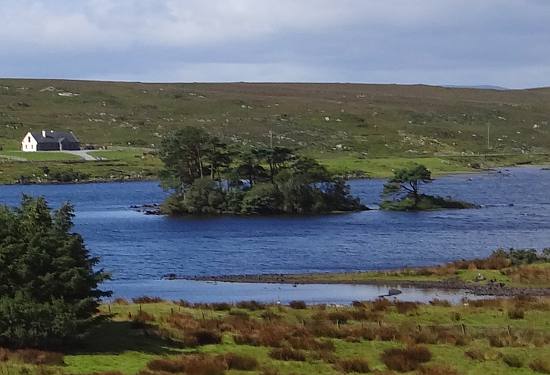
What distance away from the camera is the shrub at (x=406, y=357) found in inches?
1153

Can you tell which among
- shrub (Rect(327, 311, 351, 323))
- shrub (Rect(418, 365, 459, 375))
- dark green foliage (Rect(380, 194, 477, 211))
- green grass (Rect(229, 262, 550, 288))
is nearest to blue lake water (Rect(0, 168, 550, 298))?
dark green foliage (Rect(380, 194, 477, 211))

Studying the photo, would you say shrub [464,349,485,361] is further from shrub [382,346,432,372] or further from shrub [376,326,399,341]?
shrub [376,326,399,341]

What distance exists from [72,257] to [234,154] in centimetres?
9290

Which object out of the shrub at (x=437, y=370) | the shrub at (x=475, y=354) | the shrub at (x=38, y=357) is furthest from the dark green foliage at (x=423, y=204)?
the shrub at (x=38, y=357)

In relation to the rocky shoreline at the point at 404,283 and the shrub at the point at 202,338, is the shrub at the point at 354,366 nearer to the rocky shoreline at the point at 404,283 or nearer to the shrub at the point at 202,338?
the shrub at the point at 202,338

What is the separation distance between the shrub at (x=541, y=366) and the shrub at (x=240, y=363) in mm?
8351

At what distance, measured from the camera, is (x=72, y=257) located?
3247cm

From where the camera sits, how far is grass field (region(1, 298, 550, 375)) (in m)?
29.0

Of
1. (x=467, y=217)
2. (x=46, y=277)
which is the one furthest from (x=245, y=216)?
(x=46, y=277)

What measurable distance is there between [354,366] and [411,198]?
313 ft

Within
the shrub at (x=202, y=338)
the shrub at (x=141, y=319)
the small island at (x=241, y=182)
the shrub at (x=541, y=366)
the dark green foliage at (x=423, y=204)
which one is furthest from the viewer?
the dark green foliage at (x=423, y=204)

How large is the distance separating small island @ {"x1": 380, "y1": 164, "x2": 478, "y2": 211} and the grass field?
76.7 metres

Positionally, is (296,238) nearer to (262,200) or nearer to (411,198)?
(262,200)

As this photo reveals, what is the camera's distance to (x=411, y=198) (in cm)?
12331
